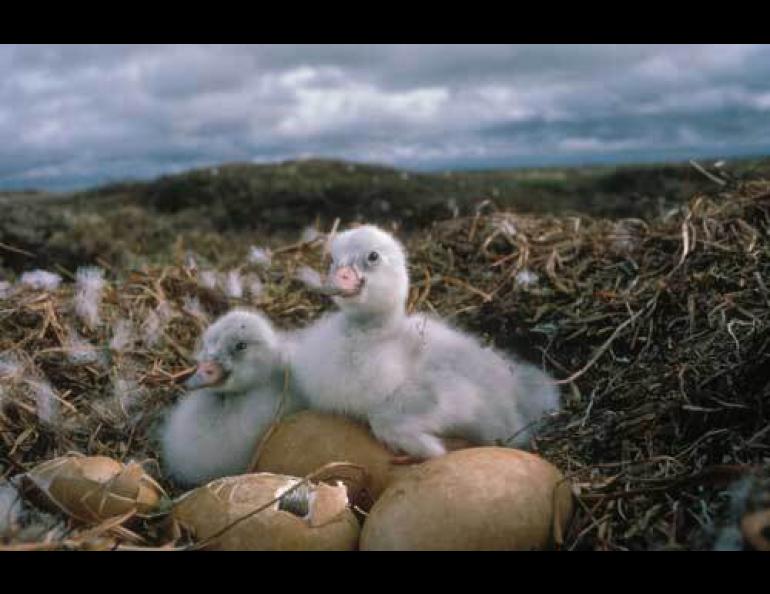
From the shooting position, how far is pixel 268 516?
2279 millimetres

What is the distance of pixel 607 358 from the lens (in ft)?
11.2

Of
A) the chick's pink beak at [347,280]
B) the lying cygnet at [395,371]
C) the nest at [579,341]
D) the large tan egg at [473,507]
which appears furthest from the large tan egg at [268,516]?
the chick's pink beak at [347,280]

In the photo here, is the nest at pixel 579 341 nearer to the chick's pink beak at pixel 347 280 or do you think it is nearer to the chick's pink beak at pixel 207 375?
the chick's pink beak at pixel 207 375

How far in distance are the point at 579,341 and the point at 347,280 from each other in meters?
1.20

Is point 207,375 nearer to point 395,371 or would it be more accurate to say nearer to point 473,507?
point 395,371

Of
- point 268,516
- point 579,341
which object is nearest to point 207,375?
point 268,516

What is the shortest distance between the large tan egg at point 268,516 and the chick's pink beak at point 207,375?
0.66 meters

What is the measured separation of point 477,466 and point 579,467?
0.59 metres

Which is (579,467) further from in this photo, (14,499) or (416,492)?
(14,499)

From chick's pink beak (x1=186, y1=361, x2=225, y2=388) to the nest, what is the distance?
369mm

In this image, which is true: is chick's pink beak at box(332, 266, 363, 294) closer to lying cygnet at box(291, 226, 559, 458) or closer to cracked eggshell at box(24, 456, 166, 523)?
lying cygnet at box(291, 226, 559, 458)

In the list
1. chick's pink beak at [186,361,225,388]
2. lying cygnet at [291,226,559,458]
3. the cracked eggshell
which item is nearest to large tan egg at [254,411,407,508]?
lying cygnet at [291,226,559,458]

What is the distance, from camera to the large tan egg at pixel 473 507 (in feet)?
6.88

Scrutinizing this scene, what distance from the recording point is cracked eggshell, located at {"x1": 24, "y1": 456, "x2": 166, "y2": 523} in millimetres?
2398
